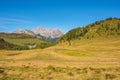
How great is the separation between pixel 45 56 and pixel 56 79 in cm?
4633

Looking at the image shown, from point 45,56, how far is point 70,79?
46.5 meters

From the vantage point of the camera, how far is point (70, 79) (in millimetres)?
24312

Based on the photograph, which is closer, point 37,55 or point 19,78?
point 19,78

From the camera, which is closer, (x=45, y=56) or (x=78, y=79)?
(x=78, y=79)

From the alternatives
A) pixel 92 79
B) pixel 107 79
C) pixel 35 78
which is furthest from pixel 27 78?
pixel 107 79

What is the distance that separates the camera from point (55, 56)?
69.4 metres

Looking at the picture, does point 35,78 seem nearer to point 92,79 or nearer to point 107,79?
point 92,79

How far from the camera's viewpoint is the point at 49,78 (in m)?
25.1

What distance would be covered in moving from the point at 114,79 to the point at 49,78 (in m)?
7.07

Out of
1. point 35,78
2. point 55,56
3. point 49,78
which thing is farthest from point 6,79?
point 55,56

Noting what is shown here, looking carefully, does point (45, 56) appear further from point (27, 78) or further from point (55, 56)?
point (27, 78)

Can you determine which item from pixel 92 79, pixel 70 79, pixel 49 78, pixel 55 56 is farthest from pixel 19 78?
pixel 55 56

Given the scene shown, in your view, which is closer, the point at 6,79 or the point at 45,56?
the point at 6,79

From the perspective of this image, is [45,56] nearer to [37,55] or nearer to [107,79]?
[37,55]
